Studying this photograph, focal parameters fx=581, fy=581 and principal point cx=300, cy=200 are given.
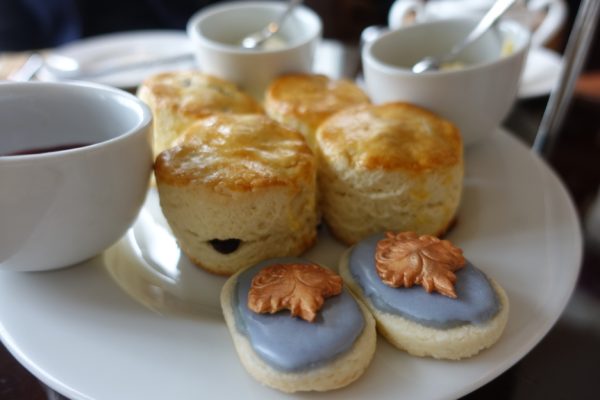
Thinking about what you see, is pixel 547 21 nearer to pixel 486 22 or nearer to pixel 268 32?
pixel 486 22

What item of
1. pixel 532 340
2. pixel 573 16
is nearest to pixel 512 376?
pixel 532 340

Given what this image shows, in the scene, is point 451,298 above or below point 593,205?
above

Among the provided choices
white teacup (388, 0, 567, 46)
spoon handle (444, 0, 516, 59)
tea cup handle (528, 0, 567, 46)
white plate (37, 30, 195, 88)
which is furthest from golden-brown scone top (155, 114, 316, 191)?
tea cup handle (528, 0, 567, 46)

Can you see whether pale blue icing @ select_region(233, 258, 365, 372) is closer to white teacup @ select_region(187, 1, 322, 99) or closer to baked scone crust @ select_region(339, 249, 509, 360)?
baked scone crust @ select_region(339, 249, 509, 360)

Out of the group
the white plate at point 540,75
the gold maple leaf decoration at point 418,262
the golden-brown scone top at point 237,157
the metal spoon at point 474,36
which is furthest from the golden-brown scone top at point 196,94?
the white plate at point 540,75

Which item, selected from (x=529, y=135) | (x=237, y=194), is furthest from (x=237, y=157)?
(x=529, y=135)

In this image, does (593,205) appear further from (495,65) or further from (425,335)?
(425,335)
